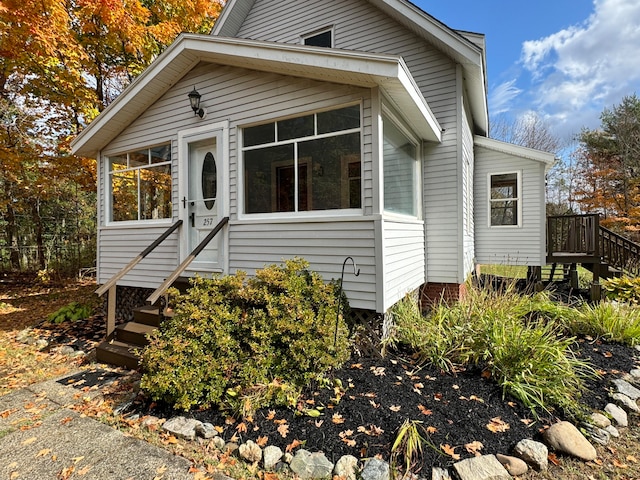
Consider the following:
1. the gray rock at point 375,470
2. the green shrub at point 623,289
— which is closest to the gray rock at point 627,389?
the gray rock at point 375,470

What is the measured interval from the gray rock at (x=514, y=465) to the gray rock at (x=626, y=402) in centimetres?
163

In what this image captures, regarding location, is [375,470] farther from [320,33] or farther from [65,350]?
[320,33]

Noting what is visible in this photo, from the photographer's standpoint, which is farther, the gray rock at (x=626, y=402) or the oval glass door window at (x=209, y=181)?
the oval glass door window at (x=209, y=181)

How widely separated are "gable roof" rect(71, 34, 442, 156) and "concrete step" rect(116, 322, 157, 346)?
150 inches

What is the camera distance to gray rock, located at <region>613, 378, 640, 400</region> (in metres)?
3.44

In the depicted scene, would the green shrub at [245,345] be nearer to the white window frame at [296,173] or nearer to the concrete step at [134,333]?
the white window frame at [296,173]

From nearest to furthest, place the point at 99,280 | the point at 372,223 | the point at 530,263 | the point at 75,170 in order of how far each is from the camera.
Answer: the point at 372,223 → the point at 99,280 → the point at 530,263 → the point at 75,170

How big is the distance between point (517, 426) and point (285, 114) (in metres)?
4.44

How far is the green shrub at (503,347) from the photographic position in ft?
10.8

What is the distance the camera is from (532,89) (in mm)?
32594

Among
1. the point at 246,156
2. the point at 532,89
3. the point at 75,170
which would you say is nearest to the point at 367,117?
the point at 246,156

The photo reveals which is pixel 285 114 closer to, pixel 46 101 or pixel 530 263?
pixel 530 263

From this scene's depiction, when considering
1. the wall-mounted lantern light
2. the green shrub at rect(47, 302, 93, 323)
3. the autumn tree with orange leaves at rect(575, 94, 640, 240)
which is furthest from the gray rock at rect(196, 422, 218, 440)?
the autumn tree with orange leaves at rect(575, 94, 640, 240)

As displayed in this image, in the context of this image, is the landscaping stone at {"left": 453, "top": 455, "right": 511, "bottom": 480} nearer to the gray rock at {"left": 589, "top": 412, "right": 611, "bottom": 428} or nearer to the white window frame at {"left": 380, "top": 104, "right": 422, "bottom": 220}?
the gray rock at {"left": 589, "top": 412, "right": 611, "bottom": 428}
